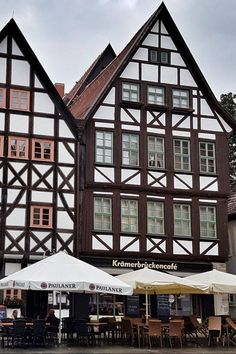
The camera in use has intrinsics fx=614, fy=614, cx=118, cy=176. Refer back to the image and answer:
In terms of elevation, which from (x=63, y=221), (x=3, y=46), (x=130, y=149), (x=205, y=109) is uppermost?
(x=3, y=46)

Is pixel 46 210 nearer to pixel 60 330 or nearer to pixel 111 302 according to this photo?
pixel 111 302

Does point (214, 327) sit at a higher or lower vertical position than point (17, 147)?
lower

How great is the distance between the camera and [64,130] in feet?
89.6

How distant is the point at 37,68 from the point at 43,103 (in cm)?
157

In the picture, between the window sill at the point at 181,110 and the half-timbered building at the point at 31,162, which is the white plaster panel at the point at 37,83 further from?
the window sill at the point at 181,110

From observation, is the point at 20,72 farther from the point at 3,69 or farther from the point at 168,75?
the point at 168,75

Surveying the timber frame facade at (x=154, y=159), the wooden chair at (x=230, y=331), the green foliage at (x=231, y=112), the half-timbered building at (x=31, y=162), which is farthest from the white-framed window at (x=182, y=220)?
the green foliage at (x=231, y=112)

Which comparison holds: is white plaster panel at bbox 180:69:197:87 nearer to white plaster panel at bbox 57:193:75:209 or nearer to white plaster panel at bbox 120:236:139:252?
white plaster panel at bbox 57:193:75:209

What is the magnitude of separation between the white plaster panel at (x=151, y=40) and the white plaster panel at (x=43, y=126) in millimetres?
6001

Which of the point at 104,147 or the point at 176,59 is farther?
the point at 176,59

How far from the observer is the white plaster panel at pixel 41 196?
1029 inches

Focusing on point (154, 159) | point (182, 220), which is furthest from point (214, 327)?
point (154, 159)

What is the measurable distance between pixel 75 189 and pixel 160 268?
17.1 ft

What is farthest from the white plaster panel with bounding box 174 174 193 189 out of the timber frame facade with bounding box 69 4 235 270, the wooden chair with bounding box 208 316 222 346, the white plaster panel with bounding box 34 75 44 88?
the wooden chair with bounding box 208 316 222 346
